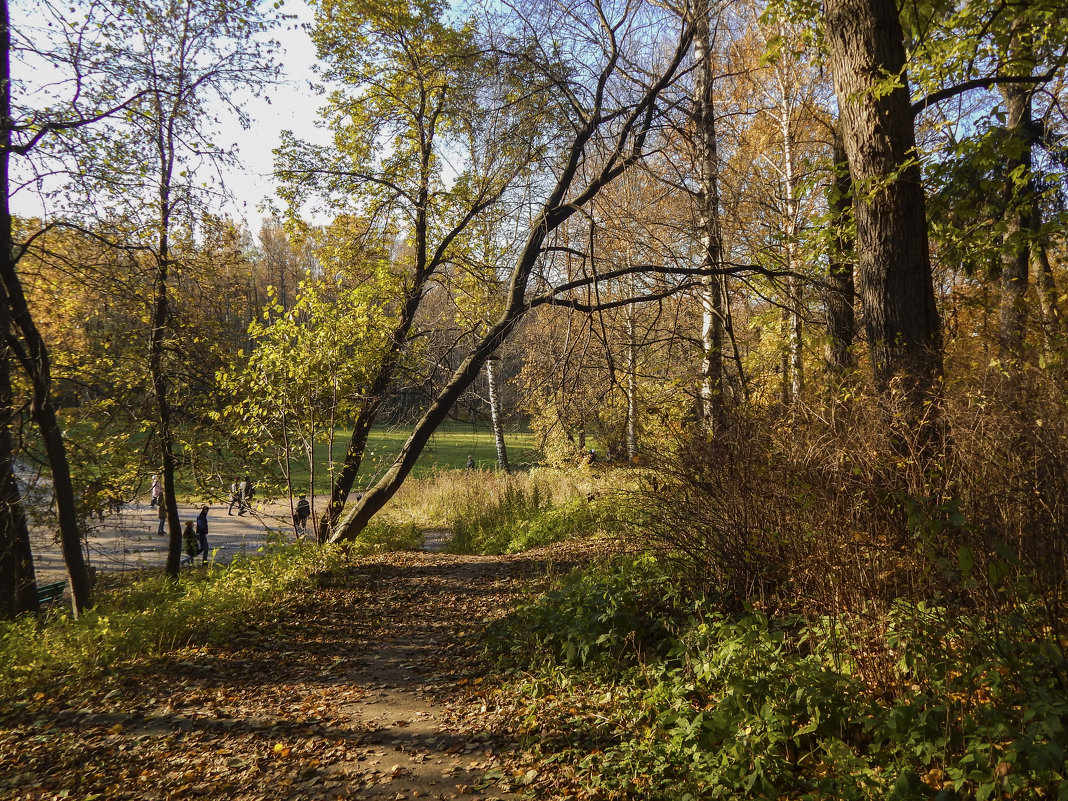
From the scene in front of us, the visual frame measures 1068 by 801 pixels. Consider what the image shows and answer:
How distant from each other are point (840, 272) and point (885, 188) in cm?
177

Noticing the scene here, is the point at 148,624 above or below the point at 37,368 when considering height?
below

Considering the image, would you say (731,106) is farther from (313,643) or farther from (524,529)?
(313,643)

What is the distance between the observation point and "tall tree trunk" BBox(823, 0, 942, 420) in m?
4.95

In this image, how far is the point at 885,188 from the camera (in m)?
5.00

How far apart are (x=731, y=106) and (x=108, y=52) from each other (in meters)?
10.1

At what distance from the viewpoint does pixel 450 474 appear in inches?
709

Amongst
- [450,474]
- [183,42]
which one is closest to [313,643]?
[183,42]

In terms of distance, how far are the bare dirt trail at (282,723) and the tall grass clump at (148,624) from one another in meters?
0.27

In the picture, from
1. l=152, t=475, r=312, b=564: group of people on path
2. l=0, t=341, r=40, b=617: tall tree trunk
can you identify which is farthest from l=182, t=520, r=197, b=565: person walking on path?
l=0, t=341, r=40, b=617: tall tree trunk

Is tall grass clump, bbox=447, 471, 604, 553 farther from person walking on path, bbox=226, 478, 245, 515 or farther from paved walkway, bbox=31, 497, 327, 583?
person walking on path, bbox=226, 478, 245, 515

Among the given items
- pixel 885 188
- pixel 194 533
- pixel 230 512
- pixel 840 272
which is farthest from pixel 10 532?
pixel 885 188

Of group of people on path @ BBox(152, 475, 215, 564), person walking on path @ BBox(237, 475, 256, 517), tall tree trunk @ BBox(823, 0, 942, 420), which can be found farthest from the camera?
group of people on path @ BBox(152, 475, 215, 564)

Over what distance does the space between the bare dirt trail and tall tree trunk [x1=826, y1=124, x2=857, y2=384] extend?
464 cm

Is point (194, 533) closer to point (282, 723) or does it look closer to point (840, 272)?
point (282, 723)
